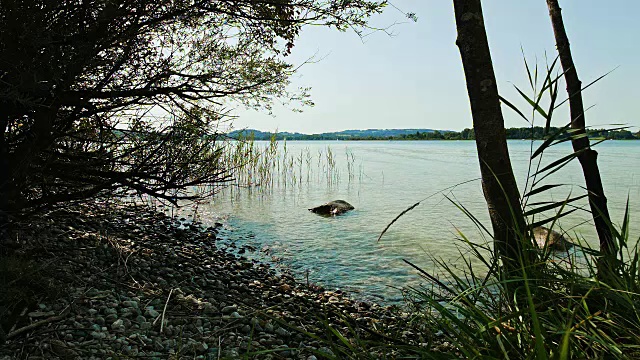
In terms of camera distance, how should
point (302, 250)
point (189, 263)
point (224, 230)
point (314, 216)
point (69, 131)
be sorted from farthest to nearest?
point (314, 216) → point (224, 230) → point (302, 250) → point (189, 263) → point (69, 131)

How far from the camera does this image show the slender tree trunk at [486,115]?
2.66 meters

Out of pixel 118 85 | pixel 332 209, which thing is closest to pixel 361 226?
pixel 332 209

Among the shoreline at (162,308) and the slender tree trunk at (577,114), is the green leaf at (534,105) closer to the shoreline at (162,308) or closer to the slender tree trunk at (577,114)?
the slender tree trunk at (577,114)

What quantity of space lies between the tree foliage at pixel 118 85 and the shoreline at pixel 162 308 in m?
0.67

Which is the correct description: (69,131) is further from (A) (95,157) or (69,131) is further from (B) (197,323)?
(B) (197,323)

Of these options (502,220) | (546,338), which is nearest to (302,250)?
(502,220)

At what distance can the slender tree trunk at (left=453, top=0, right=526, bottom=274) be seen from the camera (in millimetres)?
2656

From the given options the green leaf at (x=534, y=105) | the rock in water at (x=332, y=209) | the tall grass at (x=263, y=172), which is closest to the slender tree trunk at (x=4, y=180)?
the green leaf at (x=534, y=105)

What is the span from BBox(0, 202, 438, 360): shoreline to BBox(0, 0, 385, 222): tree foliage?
67cm

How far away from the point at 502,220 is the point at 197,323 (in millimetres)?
2538

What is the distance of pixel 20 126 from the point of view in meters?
4.24

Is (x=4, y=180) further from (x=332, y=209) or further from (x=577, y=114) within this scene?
(x=332, y=209)

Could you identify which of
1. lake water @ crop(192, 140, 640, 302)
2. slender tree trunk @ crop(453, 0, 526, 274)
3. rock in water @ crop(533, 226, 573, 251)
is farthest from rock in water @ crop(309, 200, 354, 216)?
slender tree trunk @ crop(453, 0, 526, 274)

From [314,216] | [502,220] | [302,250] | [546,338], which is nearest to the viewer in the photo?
[546,338]
